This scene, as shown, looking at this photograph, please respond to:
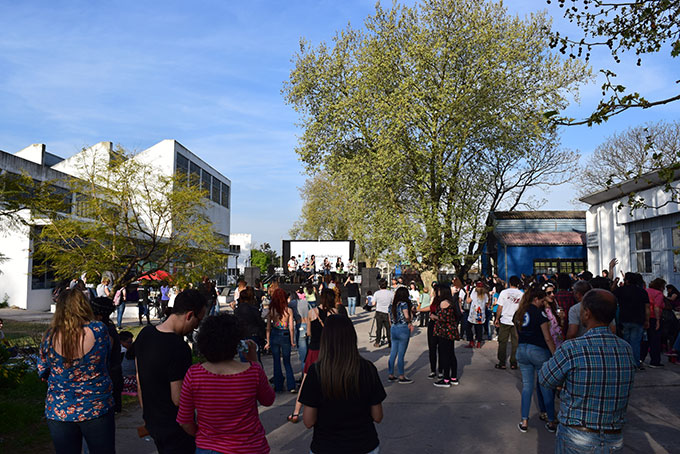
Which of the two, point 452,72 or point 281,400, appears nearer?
point 281,400

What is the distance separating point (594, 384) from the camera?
3400 mm

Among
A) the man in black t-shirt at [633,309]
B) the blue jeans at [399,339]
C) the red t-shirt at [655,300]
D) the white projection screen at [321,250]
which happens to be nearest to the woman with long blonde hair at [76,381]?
the blue jeans at [399,339]

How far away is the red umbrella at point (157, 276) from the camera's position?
60.8ft

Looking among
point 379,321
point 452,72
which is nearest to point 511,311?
point 379,321

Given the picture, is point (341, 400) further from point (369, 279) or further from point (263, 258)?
point (263, 258)

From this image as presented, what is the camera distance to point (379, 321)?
46.5 feet

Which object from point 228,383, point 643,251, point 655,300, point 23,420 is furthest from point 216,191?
point 228,383

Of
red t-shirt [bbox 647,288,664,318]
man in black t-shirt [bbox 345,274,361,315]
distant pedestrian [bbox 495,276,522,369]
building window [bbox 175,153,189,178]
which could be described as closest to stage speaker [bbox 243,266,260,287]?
man in black t-shirt [bbox 345,274,361,315]

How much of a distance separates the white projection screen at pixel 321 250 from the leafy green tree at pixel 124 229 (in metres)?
13.7

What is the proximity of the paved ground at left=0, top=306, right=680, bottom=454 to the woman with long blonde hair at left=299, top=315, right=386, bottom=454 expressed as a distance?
2.98 m

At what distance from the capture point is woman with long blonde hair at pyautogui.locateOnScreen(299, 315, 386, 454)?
3.17m

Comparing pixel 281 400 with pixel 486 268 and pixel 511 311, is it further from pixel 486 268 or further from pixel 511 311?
pixel 486 268

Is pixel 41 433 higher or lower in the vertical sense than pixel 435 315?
lower

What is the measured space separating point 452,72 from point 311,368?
24.6 meters
